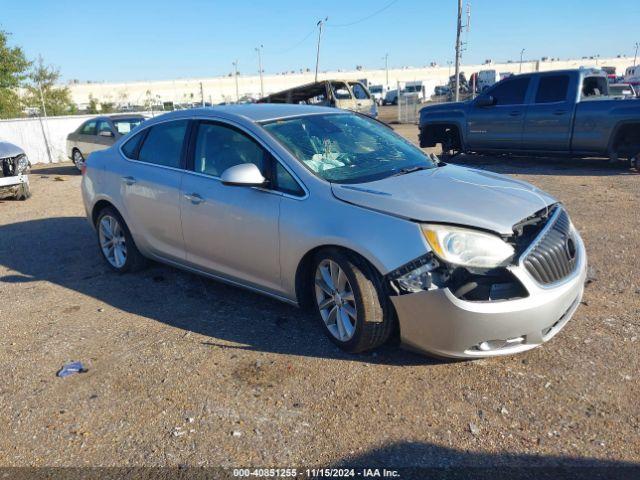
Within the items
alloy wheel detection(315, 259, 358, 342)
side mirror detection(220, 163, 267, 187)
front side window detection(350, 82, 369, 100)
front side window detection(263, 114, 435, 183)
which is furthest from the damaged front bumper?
front side window detection(350, 82, 369, 100)

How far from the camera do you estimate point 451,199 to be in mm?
3479

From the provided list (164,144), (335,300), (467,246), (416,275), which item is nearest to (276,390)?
(335,300)

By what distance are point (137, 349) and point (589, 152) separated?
9.54m

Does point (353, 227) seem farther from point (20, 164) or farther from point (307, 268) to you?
point (20, 164)

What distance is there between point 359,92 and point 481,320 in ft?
77.0

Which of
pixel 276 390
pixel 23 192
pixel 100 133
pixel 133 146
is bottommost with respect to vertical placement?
pixel 276 390

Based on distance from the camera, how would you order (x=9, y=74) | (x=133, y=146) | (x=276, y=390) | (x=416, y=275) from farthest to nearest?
(x=9, y=74) → (x=133, y=146) → (x=276, y=390) → (x=416, y=275)

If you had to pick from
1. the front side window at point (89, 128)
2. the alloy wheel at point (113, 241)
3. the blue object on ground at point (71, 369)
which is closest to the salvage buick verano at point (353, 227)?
the alloy wheel at point (113, 241)

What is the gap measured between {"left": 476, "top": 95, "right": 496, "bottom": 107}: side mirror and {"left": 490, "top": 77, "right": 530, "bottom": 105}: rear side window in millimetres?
148

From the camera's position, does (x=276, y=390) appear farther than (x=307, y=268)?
No

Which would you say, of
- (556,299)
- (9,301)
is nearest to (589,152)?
(556,299)

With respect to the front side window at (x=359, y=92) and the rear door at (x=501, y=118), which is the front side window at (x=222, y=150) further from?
the front side window at (x=359, y=92)

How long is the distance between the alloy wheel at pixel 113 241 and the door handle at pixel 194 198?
129 centimetres

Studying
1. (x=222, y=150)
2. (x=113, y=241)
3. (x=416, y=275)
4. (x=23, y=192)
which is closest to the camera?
(x=416, y=275)
